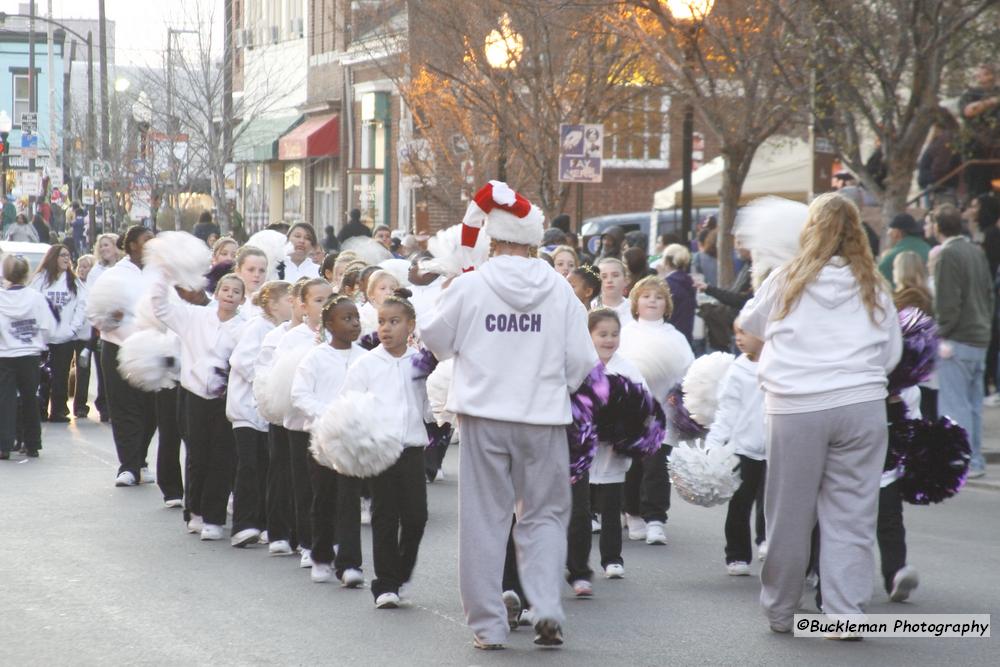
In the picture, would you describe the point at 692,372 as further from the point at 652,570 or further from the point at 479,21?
the point at 479,21

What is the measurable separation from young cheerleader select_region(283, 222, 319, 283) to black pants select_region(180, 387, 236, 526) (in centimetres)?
413

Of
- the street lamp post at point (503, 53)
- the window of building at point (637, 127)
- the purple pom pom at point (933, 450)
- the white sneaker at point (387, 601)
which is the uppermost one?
the street lamp post at point (503, 53)

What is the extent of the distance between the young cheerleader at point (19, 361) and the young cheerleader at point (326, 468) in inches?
259

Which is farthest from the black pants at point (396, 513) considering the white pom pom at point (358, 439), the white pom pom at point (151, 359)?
the white pom pom at point (151, 359)

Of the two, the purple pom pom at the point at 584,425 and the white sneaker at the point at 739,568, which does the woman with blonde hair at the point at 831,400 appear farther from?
the white sneaker at the point at 739,568

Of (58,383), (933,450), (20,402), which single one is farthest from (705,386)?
(58,383)

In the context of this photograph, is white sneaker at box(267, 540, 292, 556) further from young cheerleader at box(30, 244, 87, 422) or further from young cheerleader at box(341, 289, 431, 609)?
young cheerleader at box(30, 244, 87, 422)

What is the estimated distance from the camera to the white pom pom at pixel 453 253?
762 centimetres

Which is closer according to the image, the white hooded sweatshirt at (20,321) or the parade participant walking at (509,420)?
the parade participant walking at (509,420)

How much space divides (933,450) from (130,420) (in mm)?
6819

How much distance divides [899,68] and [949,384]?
337 cm

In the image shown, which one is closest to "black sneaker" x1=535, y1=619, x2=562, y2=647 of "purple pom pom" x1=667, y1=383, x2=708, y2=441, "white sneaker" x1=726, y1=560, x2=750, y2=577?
"white sneaker" x1=726, y1=560, x2=750, y2=577

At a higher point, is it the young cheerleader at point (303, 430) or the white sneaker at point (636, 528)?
the young cheerleader at point (303, 430)

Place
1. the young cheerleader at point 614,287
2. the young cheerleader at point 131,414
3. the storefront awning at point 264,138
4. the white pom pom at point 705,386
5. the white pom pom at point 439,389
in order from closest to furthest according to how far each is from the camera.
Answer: the white pom pom at point 439,389 < the white pom pom at point 705,386 < the young cheerleader at point 614,287 < the young cheerleader at point 131,414 < the storefront awning at point 264,138
